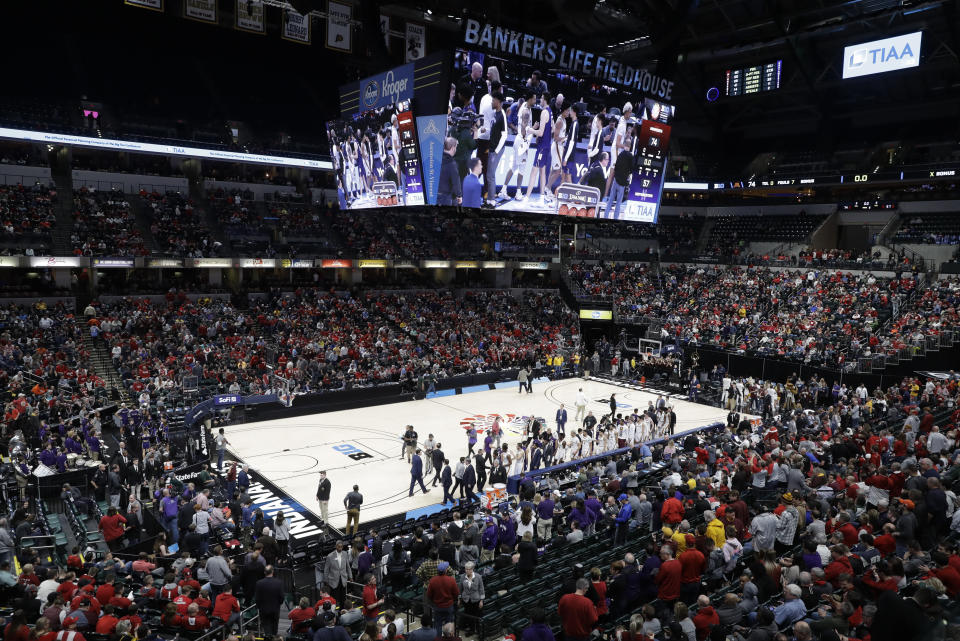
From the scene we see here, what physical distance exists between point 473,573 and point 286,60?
4357 cm

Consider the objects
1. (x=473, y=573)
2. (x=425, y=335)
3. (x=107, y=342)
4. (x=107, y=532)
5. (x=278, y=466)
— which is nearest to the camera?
(x=473, y=573)

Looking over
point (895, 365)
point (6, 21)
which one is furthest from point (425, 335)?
point (6, 21)

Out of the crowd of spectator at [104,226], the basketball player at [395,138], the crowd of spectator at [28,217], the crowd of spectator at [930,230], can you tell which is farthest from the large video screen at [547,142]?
the crowd of spectator at [930,230]

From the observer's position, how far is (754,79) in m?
37.1

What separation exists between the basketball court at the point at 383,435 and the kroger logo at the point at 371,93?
1188cm

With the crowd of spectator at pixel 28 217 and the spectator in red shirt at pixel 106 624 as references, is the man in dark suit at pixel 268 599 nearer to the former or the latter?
the spectator in red shirt at pixel 106 624

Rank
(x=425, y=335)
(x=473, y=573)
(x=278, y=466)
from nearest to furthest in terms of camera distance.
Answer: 1. (x=473, y=573)
2. (x=278, y=466)
3. (x=425, y=335)

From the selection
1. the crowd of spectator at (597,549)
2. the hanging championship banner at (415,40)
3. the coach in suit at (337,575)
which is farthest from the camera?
the hanging championship banner at (415,40)

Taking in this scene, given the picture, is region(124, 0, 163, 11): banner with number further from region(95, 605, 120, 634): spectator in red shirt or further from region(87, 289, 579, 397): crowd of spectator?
region(95, 605, 120, 634): spectator in red shirt

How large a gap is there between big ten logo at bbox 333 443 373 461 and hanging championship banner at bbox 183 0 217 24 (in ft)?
65.2

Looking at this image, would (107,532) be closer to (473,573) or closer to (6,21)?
(473,573)

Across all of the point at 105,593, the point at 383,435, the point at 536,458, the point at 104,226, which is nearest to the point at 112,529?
the point at 105,593

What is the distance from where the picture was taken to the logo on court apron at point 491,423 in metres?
23.3

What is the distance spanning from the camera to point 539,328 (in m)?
37.8
